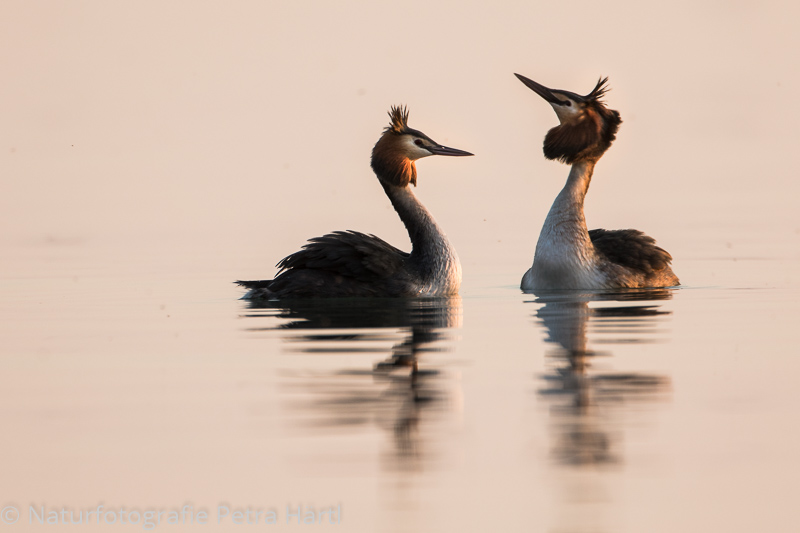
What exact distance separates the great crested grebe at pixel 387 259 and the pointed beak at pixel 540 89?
1.79 metres

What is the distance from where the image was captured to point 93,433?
275 inches

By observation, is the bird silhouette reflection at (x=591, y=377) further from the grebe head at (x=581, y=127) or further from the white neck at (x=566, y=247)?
the grebe head at (x=581, y=127)

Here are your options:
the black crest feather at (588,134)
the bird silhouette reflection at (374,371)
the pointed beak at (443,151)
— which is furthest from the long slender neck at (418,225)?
the black crest feather at (588,134)

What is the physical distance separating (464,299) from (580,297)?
4.57 feet

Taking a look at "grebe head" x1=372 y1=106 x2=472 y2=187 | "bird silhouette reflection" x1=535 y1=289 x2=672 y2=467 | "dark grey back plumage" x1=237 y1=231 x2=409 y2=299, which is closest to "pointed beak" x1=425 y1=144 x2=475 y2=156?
"grebe head" x1=372 y1=106 x2=472 y2=187

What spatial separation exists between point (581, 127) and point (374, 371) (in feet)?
24.5

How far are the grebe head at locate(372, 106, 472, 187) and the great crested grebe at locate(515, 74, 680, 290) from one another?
1743 millimetres

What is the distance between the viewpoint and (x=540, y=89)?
1540 centimetres

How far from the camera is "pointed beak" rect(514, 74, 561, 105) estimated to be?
1527 cm

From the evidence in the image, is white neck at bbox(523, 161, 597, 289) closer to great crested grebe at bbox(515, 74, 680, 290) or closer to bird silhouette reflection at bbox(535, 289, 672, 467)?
great crested grebe at bbox(515, 74, 680, 290)

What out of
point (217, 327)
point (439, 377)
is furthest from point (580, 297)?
point (439, 377)

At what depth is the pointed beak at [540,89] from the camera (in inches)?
601

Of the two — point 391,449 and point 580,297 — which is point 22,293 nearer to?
point 580,297

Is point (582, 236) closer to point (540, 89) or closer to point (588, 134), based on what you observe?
point (588, 134)
